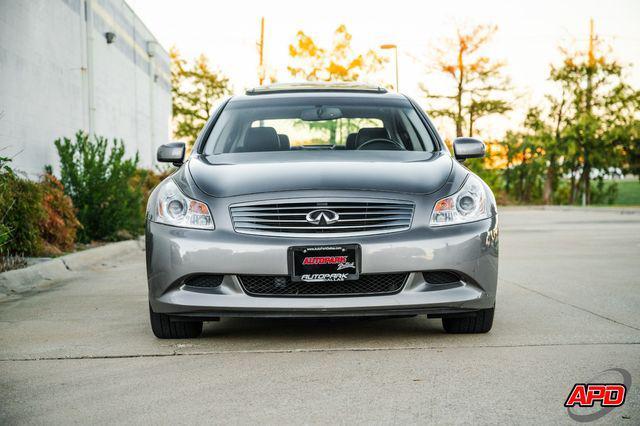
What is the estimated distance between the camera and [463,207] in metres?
5.38

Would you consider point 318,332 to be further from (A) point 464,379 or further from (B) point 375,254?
(A) point 464,379

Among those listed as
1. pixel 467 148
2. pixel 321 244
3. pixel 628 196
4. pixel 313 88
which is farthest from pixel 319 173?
pixel 628 196

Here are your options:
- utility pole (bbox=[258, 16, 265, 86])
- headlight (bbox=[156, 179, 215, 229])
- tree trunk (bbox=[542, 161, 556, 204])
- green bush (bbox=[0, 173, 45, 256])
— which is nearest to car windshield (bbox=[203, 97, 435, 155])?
headlight (bbox=[156, 179, 215, 229])

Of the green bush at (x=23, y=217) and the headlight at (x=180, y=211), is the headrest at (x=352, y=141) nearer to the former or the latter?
the headlight at (x=180, y=211)

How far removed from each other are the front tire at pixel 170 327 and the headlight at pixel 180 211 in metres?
0.61

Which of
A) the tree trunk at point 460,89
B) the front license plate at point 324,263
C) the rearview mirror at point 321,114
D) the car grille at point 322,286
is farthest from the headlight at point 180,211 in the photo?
the tree trunk at point 460,89

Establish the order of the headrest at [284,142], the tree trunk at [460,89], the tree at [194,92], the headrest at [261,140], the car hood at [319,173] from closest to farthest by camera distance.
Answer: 1. the car hood at [319,173]
2. the headrest at [261,140]
3. the headrest at [284,142]
4. the tree trunk at [460,89]
5. the tree at [194,92]

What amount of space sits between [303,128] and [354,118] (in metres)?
1.80

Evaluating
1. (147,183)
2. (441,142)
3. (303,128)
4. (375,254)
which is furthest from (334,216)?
(147,183)

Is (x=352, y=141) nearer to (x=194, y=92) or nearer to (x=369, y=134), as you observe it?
(x=369, y=134)

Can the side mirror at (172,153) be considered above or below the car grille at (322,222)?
above

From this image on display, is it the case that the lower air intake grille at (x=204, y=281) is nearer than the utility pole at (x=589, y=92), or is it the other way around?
the lower air intake grille at (x=204, y=281)

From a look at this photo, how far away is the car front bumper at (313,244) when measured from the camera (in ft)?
16.7

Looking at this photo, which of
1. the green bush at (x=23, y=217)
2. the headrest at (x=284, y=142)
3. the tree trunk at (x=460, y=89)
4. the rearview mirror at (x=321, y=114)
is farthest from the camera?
the tree trunk at (x=460, y=89)
